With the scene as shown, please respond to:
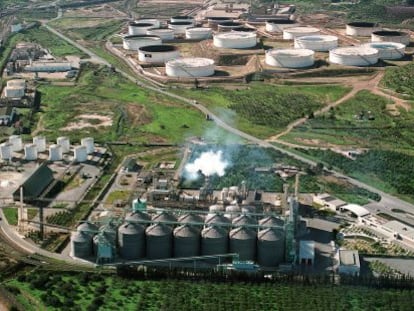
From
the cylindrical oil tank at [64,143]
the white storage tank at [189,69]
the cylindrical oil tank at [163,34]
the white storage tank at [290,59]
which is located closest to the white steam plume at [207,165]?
the cylindrical oil tank at [64,143]

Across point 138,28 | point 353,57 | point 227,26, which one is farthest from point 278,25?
point 353,57

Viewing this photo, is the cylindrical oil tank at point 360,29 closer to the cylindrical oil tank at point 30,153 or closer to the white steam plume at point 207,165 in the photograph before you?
the white steam plume at point 207,165

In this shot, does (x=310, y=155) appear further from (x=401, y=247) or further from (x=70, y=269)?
(x=70, y=269)

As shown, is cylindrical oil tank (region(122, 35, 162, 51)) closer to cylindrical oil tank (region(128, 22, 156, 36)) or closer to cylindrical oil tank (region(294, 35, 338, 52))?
cylindrical oil tank (region(128, 22, 156, 36))

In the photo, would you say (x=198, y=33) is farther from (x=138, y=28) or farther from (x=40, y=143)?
(x=40, y=143)

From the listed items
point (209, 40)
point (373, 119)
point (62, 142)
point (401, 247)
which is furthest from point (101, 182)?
point (209, 40)

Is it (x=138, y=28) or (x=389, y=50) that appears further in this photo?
(x=138, y=28)

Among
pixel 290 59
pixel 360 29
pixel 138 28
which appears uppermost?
pixel 138 28

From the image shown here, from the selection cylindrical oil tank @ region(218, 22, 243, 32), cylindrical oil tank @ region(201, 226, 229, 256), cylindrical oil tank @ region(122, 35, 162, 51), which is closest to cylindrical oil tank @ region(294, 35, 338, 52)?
cylindrical oil tank @ region(218, 22, 243, 32)
